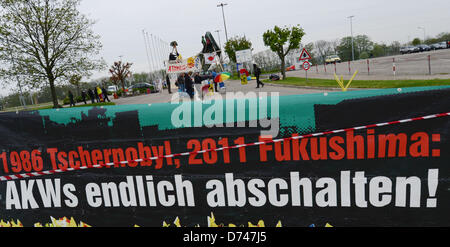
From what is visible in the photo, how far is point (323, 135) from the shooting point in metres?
2.87

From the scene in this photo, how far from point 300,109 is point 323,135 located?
0.35 meters

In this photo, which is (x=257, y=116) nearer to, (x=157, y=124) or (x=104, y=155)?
(x=157, y=124)

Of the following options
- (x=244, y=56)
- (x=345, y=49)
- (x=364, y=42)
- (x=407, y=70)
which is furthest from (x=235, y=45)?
(x=364, y=42)

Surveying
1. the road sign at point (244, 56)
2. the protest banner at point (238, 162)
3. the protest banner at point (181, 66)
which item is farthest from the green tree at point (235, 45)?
the protest banner at point (238, 162)

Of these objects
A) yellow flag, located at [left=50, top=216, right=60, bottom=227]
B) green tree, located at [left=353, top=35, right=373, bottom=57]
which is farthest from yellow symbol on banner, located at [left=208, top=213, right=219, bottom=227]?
green tree, located at [left=353, top=35, right=373, bottom=57]

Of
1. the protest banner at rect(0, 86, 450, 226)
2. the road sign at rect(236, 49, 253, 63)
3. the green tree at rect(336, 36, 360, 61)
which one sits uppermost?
the green tree at rect(336, 36, 360, 61)

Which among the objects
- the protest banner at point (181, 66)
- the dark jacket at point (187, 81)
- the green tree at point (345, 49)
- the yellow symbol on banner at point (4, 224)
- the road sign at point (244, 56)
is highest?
the green tree at point (345, 49)

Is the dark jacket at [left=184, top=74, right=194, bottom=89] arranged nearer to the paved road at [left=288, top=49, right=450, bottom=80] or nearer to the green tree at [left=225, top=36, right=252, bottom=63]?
the paved road at [left=288, top=49, right=450, bottom=80]

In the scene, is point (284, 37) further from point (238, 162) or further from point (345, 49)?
point (345, 49)

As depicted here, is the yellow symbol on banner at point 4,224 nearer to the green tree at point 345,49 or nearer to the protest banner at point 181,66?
the protest banner at point 181,66

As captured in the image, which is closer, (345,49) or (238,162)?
(238,162)

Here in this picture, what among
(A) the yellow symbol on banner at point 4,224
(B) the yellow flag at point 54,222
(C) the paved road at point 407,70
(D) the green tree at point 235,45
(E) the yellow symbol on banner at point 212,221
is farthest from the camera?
(D) the green tree at point 235,45
